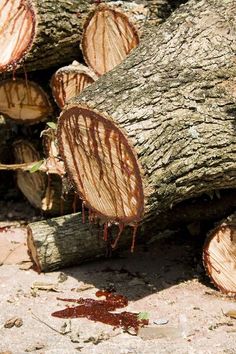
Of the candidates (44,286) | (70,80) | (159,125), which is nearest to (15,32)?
(70,80)

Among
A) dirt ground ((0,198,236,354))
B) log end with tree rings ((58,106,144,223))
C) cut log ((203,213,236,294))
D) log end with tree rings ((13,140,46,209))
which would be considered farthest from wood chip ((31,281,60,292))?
log end with tree rings ((13,140,46,209))

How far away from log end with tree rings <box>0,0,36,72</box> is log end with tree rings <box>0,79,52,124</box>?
12.1 inches

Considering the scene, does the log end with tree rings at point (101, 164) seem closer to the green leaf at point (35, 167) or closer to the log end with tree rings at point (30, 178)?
the green leaf at point (35, 167)

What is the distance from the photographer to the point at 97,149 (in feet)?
12.2

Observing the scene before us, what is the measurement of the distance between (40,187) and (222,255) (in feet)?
5.44

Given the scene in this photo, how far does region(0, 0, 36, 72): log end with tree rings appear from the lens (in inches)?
180

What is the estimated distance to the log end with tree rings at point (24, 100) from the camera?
4926mm

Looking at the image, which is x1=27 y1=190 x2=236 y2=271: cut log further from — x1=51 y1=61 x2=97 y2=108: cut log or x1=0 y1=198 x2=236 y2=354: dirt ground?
x1=51 y1=61 x2=97 y2=108: cut log

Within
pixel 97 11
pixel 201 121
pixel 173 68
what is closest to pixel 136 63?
pixel 173 68

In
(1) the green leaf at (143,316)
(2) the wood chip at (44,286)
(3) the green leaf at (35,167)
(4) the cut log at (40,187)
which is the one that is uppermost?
(3) the green leaf at (35,167)

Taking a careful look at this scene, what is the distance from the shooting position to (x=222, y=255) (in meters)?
4.13

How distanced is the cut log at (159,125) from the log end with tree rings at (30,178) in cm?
125

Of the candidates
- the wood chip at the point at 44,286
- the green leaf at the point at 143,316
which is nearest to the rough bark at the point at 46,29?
the wood chip at the point at 44,286

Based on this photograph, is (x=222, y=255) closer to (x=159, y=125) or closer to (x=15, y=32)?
(x=159, y=125)
